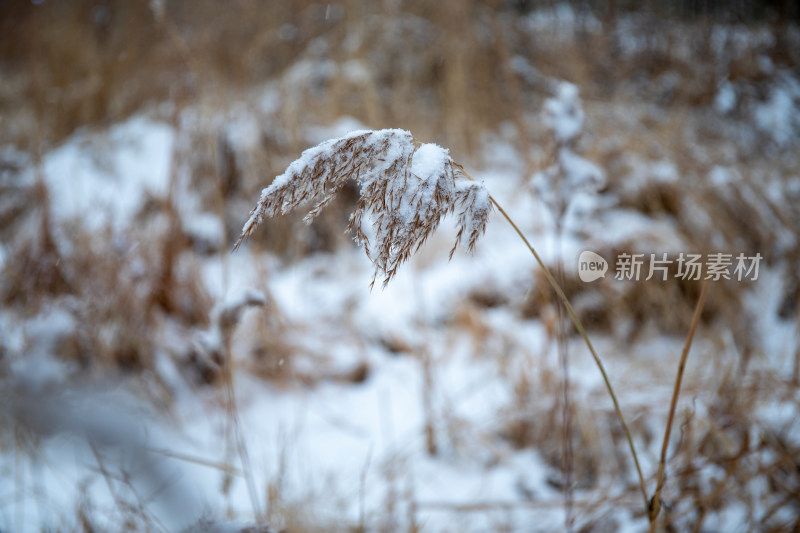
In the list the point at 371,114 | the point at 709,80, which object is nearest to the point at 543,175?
the point at 371,114

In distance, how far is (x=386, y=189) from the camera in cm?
44

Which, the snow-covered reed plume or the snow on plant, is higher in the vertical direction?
the snow on plant

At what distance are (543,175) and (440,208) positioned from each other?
1.70 feet

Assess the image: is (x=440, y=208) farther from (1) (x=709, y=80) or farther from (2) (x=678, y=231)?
(1) (x=709, y=80)

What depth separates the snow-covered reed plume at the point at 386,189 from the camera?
0.42 meters

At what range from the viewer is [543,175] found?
0.87 meters
